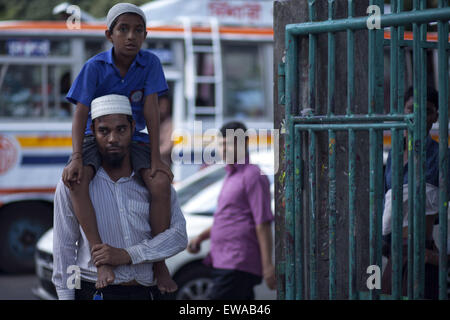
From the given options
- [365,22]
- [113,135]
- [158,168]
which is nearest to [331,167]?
[365,22]

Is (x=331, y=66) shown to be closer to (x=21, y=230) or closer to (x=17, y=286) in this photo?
(x=17, y=286)

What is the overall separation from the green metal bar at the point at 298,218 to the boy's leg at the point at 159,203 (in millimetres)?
Result: 549

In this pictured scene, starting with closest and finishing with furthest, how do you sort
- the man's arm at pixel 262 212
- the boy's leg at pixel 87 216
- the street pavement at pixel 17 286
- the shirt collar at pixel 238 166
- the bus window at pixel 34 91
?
the boy's leg at pixel 87 216 → the man's arm at pixel 262 212 → the shirt collar at pixel 238 166 → the street pavement at pixel 17 286 → the bus window at pixel 34 91

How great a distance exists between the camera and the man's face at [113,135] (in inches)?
126

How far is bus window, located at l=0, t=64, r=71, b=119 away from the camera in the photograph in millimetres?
10344

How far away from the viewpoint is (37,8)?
67.8 feet

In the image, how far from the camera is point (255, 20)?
37.1 ft

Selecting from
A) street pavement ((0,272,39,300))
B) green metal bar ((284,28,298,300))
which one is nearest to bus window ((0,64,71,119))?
street pavement ((0,272,39,300))

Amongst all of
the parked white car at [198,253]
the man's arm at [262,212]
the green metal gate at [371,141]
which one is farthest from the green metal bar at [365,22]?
the parked white car at [198,253]

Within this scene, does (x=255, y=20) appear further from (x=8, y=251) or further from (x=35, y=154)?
(x=8, y=251)

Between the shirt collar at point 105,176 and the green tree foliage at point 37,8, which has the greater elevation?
the green tree foliage at point 37,8

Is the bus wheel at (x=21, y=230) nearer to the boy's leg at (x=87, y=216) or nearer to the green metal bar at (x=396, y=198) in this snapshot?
the boy's leg at (x=87, y=216)

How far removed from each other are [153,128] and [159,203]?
1.05 ft

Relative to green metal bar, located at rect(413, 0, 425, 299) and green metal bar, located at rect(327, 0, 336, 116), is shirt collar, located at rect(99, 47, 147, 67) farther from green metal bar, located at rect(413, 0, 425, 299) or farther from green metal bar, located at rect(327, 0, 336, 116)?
green metal bar, located at rect(413, 0, 425, 299)
